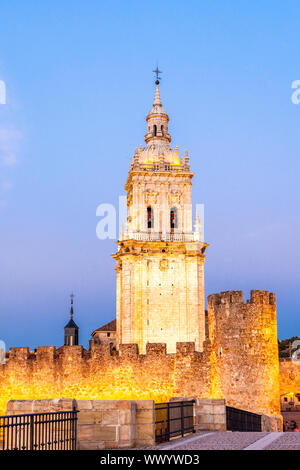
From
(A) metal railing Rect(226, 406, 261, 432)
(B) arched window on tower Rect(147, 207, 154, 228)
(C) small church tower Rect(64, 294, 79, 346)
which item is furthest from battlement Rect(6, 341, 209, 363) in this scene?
(C) small church tower Rect(64, 294, 79, 346)

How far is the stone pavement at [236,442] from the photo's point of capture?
46.5 feet

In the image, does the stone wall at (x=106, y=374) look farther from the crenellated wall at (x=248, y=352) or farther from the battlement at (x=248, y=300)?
the battlement at (x=248, y=300)

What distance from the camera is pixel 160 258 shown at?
64812mm

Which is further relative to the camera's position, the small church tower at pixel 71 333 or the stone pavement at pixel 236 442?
the small church tower at pixel 71 333

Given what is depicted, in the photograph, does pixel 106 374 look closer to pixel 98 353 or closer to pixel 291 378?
pixel 98 353

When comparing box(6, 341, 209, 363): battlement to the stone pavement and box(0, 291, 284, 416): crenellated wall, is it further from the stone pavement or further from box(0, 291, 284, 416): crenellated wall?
the stone pavement

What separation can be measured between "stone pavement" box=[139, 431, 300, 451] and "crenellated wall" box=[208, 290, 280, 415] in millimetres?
12306

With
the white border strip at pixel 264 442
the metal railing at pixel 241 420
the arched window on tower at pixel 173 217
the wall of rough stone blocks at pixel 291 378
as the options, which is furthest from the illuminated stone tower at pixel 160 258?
the white border strip at pixel 264 442

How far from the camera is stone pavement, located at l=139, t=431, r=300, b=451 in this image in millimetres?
14188

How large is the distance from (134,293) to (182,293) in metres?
4.87

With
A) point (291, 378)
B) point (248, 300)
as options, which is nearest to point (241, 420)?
point (248, 300)

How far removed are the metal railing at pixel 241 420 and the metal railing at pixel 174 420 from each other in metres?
2.10

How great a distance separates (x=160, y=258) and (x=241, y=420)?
4042cm
